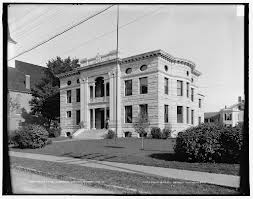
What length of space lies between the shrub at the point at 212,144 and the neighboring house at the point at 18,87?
6.07 m

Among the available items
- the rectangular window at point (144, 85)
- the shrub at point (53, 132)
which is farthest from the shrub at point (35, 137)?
the rectangular window at point (144, 85)

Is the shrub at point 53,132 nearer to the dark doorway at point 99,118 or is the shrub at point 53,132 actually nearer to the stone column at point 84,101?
the stone column at point 84,101

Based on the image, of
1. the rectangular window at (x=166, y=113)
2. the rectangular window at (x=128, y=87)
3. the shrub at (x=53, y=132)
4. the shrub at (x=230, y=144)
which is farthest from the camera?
the rectangular window at (x=128, y=87)

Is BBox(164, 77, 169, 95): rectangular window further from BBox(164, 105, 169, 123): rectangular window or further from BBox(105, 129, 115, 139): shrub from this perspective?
BBox(105, 129, 115, 139): shrub

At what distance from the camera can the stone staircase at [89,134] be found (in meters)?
24.8

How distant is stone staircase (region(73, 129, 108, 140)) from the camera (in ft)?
81.4

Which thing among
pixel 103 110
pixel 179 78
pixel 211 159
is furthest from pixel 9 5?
pixel 103 110

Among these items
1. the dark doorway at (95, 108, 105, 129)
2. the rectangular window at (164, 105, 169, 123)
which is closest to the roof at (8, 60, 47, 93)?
the rectangular window at (164, 105, 169, 123)

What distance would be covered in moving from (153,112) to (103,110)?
6890mm

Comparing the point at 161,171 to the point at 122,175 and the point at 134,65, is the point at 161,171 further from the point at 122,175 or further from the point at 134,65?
the point at 134,65

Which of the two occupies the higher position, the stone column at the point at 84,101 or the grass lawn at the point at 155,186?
the stone column at the point at 84,101

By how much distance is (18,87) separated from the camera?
28.0 ft

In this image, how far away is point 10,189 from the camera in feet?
18.3

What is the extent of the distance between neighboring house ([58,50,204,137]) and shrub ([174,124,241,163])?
7.99 m
